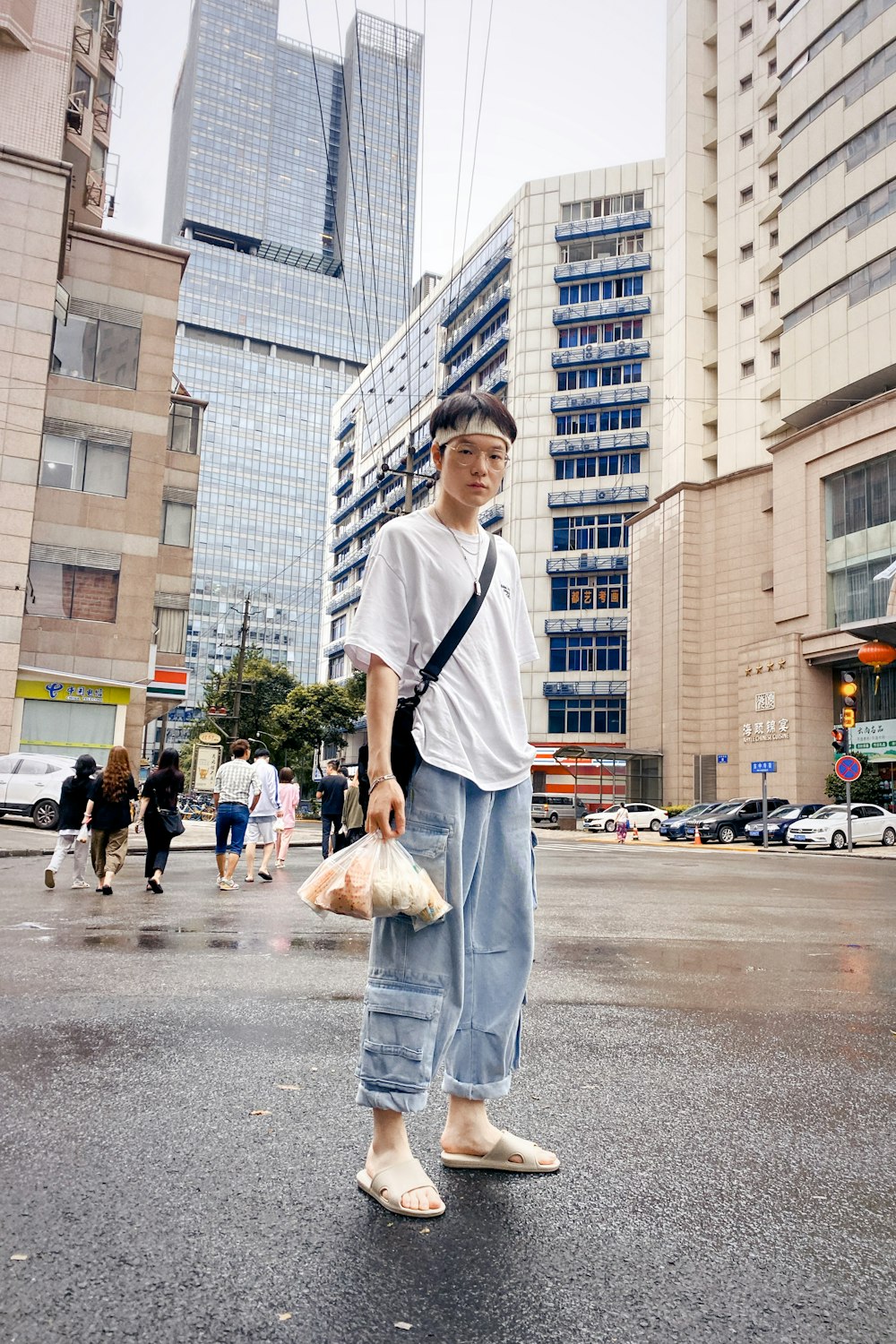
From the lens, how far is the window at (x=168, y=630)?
3497cm

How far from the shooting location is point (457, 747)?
2.67m

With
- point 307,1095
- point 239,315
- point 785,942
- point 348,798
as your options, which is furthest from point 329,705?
point 239,315

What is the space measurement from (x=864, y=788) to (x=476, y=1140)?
34557mm

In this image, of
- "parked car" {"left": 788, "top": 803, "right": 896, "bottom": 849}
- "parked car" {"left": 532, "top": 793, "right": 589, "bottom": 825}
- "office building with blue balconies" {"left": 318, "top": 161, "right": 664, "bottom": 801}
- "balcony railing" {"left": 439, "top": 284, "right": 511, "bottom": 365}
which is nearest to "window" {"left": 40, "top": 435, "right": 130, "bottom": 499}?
"parked car" {"left": 788, "top": 803, "right": 896, "bottom": 849}

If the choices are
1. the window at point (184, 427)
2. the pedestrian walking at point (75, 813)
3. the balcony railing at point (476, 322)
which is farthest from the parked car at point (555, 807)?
the pedestrian walking at point (75, 813)

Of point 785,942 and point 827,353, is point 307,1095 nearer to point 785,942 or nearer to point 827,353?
point 785,942

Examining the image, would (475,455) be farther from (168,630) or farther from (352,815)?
(168,630)

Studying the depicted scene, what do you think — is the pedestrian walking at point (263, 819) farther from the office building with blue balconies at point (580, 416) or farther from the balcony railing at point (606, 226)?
the balcony railing at point (606, 226)

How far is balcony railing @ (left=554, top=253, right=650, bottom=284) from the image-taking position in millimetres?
64562

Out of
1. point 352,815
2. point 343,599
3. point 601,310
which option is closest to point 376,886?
point 352,815

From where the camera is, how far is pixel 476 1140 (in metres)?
2.67

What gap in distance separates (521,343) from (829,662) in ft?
118

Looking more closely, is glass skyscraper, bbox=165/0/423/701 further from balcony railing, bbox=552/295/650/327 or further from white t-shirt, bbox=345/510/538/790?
white t-shirt, bbox=345/510/538/790

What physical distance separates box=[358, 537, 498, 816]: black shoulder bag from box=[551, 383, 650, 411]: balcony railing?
6432 centimetres
